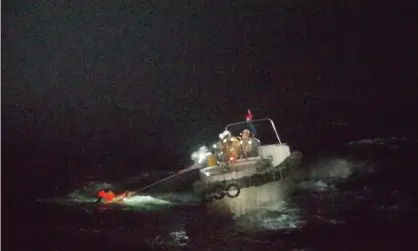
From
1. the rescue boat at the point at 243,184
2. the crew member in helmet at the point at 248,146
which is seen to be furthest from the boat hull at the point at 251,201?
the crew member in helmet at the point at 248,146

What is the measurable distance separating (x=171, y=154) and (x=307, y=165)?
17.8 m

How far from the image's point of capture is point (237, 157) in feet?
85.2

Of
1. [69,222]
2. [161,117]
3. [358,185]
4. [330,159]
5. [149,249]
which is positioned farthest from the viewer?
[161,117]

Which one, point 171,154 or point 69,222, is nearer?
point 69,222

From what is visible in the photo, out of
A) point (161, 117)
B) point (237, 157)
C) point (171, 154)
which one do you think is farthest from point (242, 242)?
point (161, 117)

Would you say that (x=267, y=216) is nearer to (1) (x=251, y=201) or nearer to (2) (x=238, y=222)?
(2) (x=238, y=222)

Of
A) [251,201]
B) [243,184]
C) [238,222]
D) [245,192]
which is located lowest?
[238,222]

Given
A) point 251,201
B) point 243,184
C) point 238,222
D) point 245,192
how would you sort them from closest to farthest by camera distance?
point 238,222
point 243,184
point 245,192
point 251,201

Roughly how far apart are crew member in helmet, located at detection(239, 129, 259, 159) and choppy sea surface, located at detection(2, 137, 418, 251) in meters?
2.93

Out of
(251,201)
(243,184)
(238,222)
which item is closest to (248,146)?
(243,184)

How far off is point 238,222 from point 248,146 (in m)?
5.59

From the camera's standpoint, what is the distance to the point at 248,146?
1031 inches

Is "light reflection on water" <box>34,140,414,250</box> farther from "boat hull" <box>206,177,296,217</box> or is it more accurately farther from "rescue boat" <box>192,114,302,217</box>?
"rescue boat" <box>192,114,302,217</box>

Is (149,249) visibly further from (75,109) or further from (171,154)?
(75,109)
